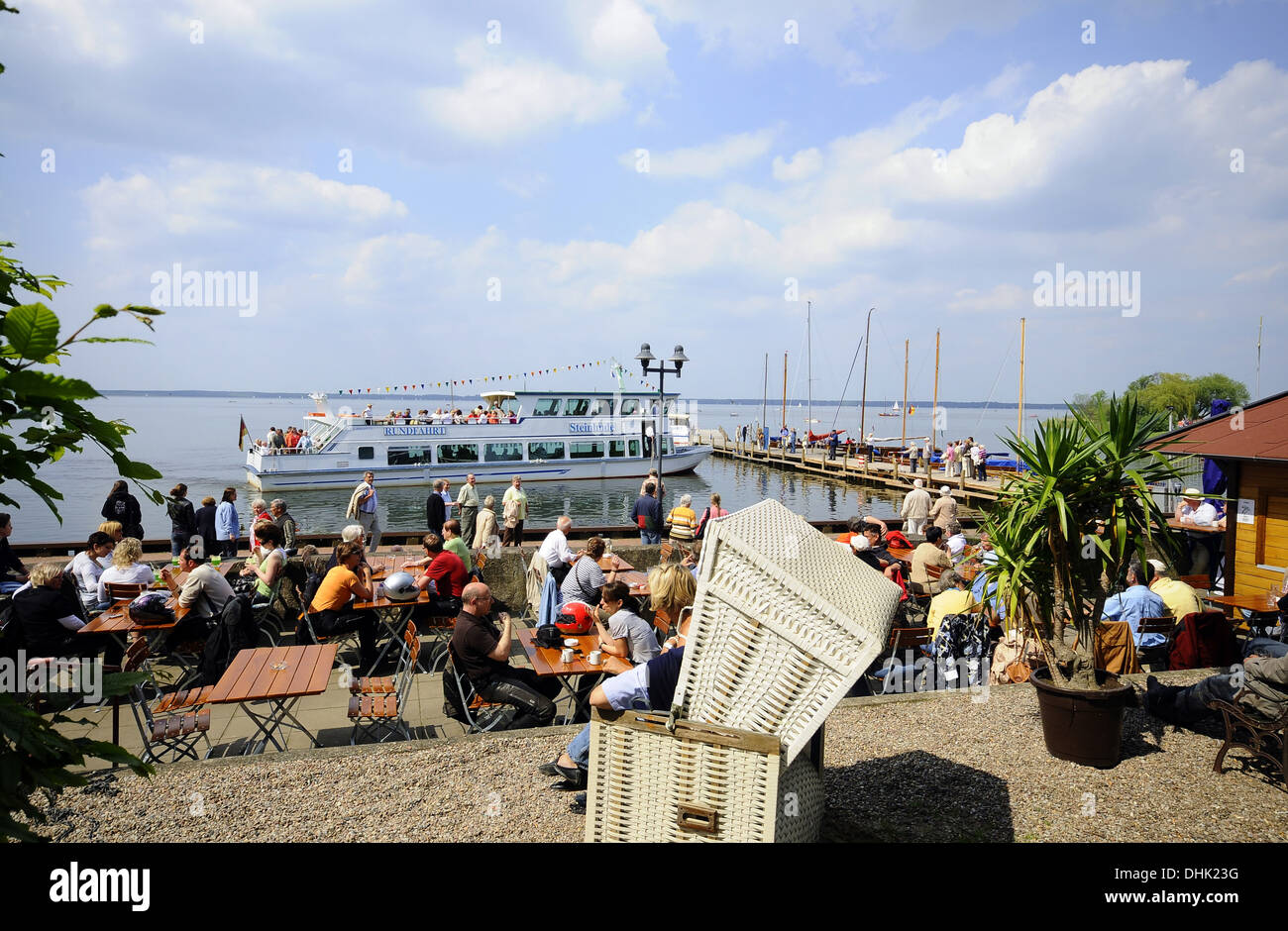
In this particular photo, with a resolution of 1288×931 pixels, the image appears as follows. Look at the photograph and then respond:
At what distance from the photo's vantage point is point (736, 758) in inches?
114

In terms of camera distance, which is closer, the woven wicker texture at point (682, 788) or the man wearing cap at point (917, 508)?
the woven wicker texture at point (682, 788)

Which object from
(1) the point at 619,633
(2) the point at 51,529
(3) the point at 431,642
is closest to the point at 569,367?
(2) the point at 51,529

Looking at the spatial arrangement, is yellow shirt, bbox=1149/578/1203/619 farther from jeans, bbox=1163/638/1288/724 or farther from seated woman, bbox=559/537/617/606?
seated woman, bbox=559/537/617/606

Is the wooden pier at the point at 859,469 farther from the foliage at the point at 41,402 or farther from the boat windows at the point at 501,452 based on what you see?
the foliage at the point at 41,402

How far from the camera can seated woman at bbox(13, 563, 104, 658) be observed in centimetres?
638

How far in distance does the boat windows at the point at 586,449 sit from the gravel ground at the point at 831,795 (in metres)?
31.5

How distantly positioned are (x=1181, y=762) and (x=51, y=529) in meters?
36.3

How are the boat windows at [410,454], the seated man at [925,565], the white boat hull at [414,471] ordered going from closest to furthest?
the seated man at [925,565] → the white boat hull at [414,471] → the boat windows at [410,454]

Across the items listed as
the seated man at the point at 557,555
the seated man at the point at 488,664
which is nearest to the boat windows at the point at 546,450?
the seated man at the point at 557,555

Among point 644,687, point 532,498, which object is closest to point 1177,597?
point 644,687

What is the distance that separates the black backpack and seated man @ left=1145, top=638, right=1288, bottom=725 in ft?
23.4

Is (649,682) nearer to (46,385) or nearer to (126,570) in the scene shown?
(46,385)

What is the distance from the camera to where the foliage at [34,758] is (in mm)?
1507

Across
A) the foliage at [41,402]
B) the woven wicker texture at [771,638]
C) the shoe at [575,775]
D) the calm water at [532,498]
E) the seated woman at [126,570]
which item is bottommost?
the calm water at [532,498]
